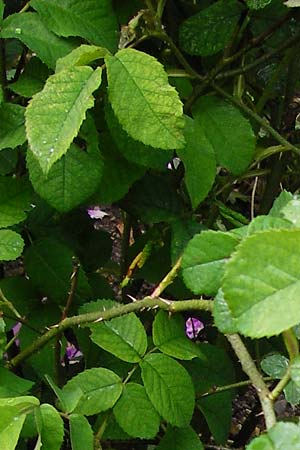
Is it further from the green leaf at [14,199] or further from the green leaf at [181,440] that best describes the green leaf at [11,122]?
the green leaf at [181,440]

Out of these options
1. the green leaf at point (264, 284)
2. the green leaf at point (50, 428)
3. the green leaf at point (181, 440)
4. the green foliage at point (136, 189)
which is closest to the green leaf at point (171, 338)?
the green foliage at point (136, 189)

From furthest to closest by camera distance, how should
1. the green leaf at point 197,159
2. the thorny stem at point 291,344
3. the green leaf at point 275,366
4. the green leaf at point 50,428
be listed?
1. the green leaf at point 197,159
2. the green leaf at point 275,366
3. the green leaf at point 50,428
4. the thorny stem at point 291,344

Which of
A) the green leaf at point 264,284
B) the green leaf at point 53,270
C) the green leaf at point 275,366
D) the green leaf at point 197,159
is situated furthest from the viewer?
the green leaf at point 53,270

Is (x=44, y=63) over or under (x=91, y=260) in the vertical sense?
over

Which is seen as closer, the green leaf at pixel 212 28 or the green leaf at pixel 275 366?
the green leaf at pixel 275 366

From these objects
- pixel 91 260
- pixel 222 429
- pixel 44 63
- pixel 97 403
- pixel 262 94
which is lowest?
pixel 222 429

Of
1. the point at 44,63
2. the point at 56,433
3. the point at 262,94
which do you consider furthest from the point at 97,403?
the point at 262,94

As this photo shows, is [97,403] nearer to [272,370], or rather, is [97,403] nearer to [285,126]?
[272,370]

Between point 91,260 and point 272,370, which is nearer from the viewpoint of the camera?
point 272,370
